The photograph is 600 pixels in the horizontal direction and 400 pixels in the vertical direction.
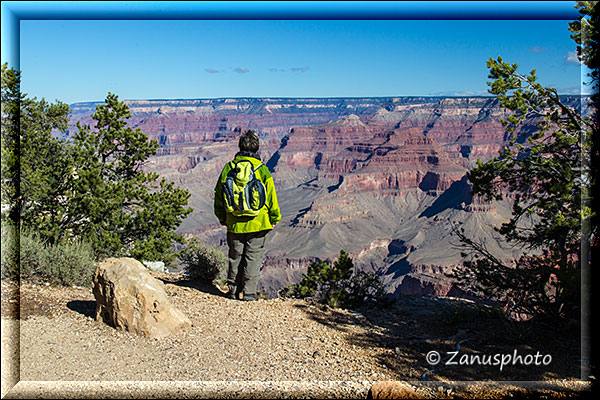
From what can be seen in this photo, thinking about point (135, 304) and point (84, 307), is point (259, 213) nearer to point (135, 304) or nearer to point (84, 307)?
point (135, 304)

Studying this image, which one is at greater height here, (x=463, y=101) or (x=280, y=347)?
(x=463, y=101)

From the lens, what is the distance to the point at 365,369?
13.2 feet

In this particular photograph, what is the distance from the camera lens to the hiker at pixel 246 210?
5.49 m

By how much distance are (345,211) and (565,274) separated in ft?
354

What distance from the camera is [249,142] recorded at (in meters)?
5.73

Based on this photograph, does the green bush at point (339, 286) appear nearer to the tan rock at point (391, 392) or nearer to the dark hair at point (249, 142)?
the dark hair at point (249, 142)

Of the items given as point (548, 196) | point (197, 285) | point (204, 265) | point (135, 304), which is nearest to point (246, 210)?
point (135, 304)

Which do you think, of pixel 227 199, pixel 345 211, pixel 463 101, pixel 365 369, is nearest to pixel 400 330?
pixel 365 369

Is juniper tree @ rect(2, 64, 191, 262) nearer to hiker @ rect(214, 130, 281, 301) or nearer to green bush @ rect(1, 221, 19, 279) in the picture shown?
hiker @ rect(214, 130, 281, 301)

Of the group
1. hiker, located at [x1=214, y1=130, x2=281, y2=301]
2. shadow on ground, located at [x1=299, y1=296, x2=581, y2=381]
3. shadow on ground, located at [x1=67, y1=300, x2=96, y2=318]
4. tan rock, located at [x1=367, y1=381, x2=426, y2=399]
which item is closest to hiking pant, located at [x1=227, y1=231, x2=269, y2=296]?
hiker, located at [x1=214, y1=130, x2=281, y2=301]

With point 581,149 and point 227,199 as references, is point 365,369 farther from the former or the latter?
point 581,149

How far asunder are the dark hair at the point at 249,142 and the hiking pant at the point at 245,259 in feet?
3.13

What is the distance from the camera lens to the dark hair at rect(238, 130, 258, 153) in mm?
5715

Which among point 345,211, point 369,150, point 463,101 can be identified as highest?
point 463,101
